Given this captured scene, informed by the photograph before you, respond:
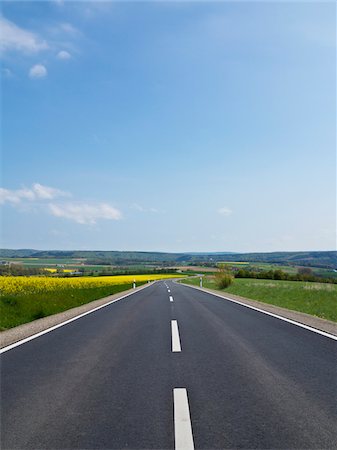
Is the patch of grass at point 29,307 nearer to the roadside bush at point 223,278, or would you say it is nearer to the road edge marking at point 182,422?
the road edge marking at point 182,422

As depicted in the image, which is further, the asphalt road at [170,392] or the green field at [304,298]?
the green field at [304,298]

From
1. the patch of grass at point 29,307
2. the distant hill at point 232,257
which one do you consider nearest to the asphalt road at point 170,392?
the patch of grass at point 29,307

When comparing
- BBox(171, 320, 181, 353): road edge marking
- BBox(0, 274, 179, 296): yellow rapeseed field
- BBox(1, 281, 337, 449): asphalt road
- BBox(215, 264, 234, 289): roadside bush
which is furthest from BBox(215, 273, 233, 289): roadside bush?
BBox(1, 281, 337, 449): asphalt road

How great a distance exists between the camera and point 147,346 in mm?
7891

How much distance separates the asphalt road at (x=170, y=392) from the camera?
371 cm

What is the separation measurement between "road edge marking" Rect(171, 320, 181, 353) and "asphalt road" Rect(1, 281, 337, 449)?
2 cm

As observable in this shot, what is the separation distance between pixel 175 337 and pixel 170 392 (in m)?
3.94

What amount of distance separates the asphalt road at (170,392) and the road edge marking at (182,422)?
0.01m

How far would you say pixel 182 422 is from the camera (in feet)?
13.1

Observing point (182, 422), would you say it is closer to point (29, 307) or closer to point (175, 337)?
point (175, 337)

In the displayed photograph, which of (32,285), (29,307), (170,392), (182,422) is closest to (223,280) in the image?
(32,285)

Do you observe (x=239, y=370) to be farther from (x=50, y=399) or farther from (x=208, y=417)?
(x=50, y=399)

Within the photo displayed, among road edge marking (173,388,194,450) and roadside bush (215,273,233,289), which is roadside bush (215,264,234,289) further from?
road edge marking (173,388,194,450)

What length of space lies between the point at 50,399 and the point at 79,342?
362 cm
